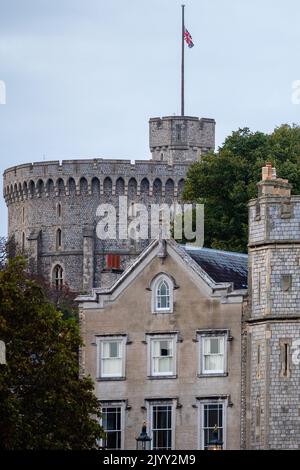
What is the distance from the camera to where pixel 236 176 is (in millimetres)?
133000

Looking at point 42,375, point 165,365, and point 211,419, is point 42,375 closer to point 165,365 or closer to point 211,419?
point 211,419

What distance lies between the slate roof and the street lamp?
18.5ft

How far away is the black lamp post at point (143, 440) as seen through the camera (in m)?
97.5

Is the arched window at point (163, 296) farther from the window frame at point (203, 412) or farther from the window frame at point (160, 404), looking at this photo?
the window frame at point (203, 412)

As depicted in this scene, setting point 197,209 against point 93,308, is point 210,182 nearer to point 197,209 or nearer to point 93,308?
point 197,209

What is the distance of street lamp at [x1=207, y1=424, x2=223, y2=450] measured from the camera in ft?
322

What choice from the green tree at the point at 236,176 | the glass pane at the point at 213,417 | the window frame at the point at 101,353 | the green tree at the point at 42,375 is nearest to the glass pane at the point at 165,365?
the window frame at the point at 101,353

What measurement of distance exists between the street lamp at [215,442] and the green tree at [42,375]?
12.6ft

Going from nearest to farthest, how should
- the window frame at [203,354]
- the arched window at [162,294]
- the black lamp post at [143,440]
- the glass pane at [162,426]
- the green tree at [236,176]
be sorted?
1. the black lamp post at [143,440]
2. the window frame at [203,354]
3. the glass pane at [162,426]
4. the arched window at [162,294]
5. the green tree at [236,176]

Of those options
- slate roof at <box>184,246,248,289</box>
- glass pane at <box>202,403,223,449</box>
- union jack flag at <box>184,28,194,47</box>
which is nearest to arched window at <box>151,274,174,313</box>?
slate roof at <box>184,246,248,289</box>

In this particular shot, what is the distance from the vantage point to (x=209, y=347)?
104 meters

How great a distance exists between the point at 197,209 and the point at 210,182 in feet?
11.2
